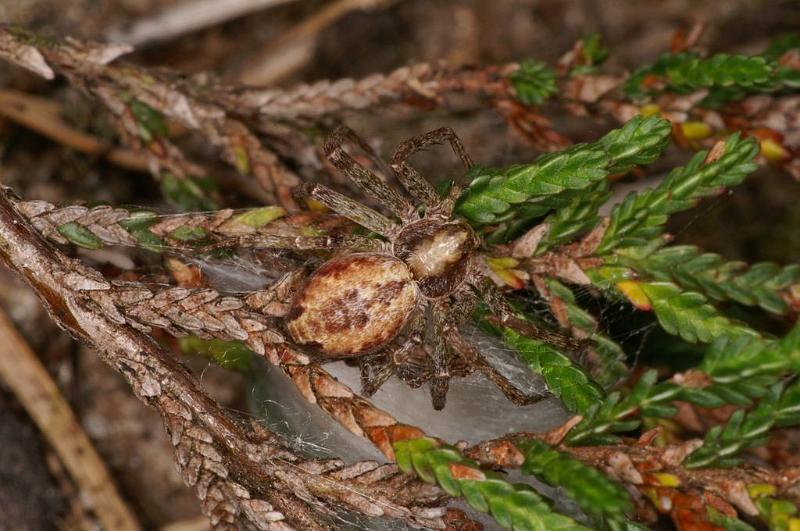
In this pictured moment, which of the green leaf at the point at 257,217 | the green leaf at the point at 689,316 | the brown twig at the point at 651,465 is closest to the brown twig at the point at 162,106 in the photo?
the green leaf at the point at 257,217

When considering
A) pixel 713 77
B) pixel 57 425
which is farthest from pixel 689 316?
pixel 57 425

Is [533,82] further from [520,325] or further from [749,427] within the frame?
[749,427]

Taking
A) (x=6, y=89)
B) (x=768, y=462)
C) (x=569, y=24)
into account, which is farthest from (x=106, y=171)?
(x=768, y=462)

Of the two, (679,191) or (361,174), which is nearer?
(679,191)

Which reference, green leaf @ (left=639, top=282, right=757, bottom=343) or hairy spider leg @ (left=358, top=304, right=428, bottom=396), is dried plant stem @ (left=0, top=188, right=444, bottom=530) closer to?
hairy spider leg @ (left=358, top=304, right=428, bottom=396)

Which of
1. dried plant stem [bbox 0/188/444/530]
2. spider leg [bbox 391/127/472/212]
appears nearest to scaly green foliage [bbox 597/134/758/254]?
spider leg [bbox 391/127/472/212]

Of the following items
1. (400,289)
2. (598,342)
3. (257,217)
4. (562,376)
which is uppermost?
(257,217)

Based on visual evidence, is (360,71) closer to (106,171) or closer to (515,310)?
(106,171)
